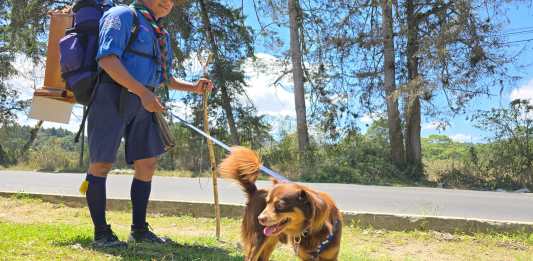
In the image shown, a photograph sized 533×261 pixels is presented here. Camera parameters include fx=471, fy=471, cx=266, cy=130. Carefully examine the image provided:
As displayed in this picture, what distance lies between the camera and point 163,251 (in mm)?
3932

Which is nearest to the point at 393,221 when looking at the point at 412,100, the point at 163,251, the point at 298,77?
the point at 163,251

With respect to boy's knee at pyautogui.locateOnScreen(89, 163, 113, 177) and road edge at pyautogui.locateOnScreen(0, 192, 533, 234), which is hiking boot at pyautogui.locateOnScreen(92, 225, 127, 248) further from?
road edge at pyautogui.locateOnScreen(0, 192, 533, 234)

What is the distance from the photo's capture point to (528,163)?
13477 millimetres

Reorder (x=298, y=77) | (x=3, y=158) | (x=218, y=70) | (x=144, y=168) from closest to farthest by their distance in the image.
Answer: (x=144, y=168) → (x=298, y=77) → (x=218, y=70) → (x=3, y=158)

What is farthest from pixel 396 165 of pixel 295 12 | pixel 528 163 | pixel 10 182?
pixel 10 182

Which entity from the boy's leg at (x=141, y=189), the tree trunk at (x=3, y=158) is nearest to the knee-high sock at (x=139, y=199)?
the boy's leg at (x=141, y=189)

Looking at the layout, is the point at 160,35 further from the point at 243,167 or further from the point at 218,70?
the point at 218,70

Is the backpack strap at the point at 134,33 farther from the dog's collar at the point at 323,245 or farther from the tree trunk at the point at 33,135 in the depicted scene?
the tree trunk at the point at 33,135

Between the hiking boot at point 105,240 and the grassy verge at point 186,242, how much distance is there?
8 cm

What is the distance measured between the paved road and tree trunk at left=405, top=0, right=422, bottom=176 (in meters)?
4.26

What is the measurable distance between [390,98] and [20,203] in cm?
1055

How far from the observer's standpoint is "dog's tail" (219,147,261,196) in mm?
3666

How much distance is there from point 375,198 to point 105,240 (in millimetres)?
5925

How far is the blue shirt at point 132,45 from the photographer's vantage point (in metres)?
3.52
